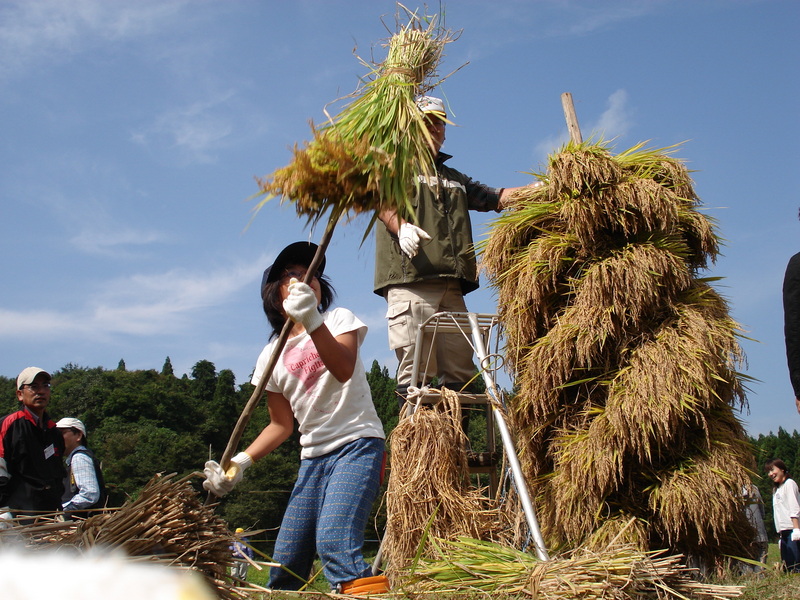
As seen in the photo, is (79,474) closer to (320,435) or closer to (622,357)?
(320,435)

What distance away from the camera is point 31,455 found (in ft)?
16.9

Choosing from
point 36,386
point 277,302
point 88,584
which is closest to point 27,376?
point 36,386

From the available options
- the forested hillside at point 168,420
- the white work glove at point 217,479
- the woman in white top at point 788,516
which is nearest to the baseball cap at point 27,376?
the white work glove at point 217,479

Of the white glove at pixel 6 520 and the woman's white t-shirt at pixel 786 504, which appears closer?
the white glove at pixel 6 520

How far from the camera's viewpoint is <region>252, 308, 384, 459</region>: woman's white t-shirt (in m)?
3.01

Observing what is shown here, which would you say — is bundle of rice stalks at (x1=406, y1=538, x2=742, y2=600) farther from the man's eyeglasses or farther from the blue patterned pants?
the man's eyeglasses

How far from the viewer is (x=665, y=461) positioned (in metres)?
3.23

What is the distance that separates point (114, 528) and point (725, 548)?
2.62 m

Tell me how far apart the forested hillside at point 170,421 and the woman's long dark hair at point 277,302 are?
17507 mm

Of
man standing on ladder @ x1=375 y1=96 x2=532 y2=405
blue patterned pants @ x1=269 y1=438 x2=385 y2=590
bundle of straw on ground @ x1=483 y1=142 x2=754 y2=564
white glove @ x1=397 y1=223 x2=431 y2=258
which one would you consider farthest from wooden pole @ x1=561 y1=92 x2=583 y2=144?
blue patterned pants @ x1=269 y1=438 x2=385 y2=590

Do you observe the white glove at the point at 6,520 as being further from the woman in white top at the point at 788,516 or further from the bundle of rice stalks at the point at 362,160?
the woman in white top at the point at 788,516

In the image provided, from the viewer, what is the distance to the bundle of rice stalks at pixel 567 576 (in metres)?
2.48

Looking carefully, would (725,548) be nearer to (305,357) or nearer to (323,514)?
(323,514)

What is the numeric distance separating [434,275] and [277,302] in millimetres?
1063
